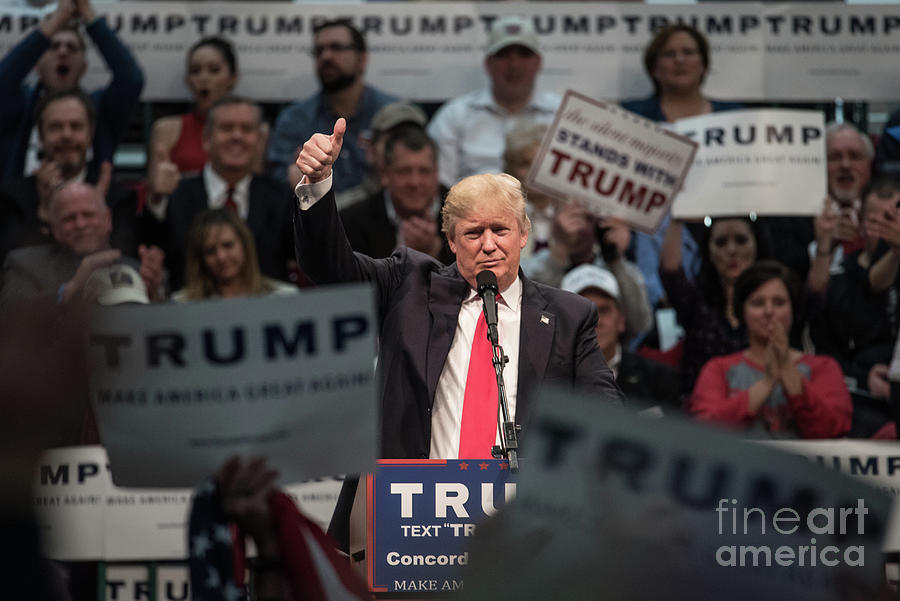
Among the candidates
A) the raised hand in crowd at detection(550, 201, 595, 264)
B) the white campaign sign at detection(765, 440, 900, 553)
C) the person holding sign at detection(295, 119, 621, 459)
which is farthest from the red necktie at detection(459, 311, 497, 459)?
the raised hand in crowd at detection(550, 201, 595, 264)

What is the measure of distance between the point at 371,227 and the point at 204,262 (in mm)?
830

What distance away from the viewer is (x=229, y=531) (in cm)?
257

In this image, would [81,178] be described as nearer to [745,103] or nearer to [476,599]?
[745,103]

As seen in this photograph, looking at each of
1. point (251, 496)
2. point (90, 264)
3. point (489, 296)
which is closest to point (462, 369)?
point (489, 296)

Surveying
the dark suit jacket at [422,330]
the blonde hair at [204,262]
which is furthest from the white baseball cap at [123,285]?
the dark suit jacket at [422,330]

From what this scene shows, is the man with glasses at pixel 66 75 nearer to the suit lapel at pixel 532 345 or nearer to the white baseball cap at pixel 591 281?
the white baseball cap at pixel 591 281

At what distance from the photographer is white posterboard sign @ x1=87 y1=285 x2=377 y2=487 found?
2467 millimetres

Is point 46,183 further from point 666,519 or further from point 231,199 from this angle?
point 666,519

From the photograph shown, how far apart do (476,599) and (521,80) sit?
Answer: 5.27m

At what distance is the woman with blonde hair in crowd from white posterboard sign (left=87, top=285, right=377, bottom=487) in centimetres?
378

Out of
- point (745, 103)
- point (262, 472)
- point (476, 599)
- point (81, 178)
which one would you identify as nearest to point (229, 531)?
point (262, 472)

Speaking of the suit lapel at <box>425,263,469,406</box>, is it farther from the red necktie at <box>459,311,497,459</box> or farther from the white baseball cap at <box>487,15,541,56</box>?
the white baseball cap at <box>487,15,541,56</box>

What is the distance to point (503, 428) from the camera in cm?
334

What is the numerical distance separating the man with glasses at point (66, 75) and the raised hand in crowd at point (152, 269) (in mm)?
764
